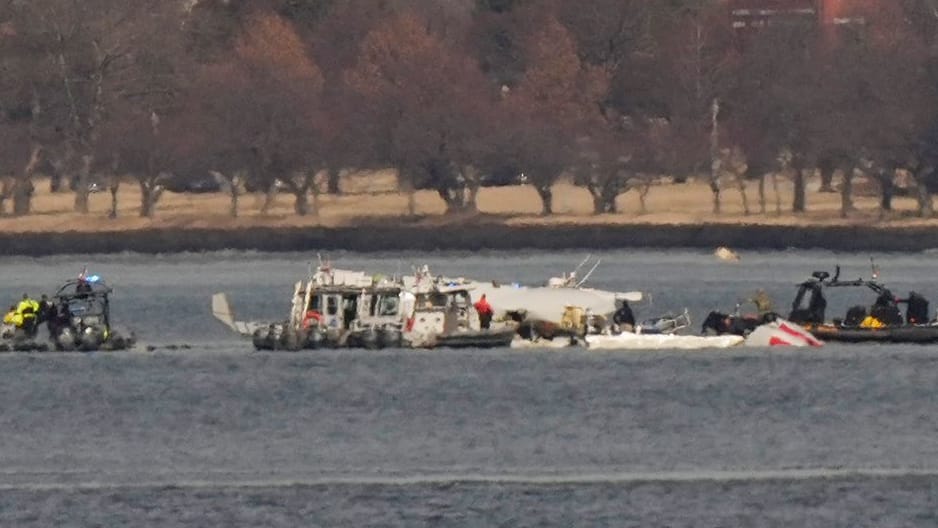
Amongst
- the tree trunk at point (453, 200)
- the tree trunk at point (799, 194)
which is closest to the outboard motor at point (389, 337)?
the tree trunk at point (453, 200)

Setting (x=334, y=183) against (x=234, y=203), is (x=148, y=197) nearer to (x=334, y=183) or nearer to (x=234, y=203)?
(x=234, y=203)

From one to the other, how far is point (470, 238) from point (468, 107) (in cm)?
1420

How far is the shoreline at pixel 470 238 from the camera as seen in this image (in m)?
117

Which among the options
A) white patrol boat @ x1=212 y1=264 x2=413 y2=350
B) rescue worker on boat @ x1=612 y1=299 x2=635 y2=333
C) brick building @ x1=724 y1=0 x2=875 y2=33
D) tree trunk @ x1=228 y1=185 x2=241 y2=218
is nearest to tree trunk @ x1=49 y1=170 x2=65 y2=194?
tree trunk @ x1=228 y1=185 x2=241 y2=218

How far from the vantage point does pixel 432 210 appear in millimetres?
130500

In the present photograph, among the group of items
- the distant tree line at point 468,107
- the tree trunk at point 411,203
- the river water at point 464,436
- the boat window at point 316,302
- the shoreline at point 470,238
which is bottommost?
the shoreline at point 470,238

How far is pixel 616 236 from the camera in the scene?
119 metres

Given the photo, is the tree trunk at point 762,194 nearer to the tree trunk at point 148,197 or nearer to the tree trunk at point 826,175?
the tree trunk at point 826,175

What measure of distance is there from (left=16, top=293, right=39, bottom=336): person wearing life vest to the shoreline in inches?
2014

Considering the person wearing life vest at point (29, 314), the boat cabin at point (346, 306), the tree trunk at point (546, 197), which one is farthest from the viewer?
the tree trunk at point (546, 197)

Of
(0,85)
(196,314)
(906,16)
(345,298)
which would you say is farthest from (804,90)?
(345,298)

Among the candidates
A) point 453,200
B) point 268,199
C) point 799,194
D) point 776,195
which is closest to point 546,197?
point 453,200

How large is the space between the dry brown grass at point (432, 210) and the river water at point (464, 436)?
45.4 meters

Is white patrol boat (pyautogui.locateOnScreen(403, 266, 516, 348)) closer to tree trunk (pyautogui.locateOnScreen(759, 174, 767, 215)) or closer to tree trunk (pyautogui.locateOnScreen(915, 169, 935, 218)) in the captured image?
tree trunk (pyautogui.locateOnScreen(915, 169, 935, 218))
